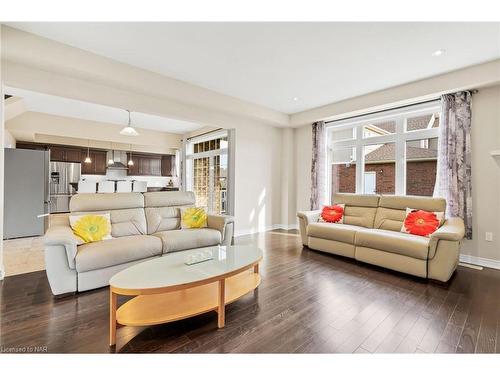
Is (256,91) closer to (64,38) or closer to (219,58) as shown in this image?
(219,58)

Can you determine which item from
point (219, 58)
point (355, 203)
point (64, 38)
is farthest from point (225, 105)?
point (355, 203)

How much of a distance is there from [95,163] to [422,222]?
8339 mm

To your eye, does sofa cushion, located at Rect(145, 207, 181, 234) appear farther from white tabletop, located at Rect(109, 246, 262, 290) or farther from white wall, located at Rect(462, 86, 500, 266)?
white wall, located at Rect(462, 86, 500, 266)

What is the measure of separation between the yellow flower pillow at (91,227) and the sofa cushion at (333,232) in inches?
118

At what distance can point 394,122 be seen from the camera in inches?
174

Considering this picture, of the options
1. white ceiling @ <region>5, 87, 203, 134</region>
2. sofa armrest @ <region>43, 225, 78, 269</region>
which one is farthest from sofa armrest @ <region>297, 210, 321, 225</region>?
white ceiling @ <region>5, 87, 203, 134</region>

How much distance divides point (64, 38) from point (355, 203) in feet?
15.6

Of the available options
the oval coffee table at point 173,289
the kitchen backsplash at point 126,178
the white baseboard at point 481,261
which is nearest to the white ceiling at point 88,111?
the kitchen backsplash at point 126,178

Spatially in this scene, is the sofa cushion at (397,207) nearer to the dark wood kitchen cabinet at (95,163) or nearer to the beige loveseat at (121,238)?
the beige loveseat at (121,238)

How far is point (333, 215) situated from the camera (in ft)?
13.6

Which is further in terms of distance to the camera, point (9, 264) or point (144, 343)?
point (9, 264)

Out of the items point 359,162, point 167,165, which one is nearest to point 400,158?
point 359,162

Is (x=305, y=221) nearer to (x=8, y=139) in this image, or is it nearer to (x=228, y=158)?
(x=228, y=158)

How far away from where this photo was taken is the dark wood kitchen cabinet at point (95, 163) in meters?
7.03
